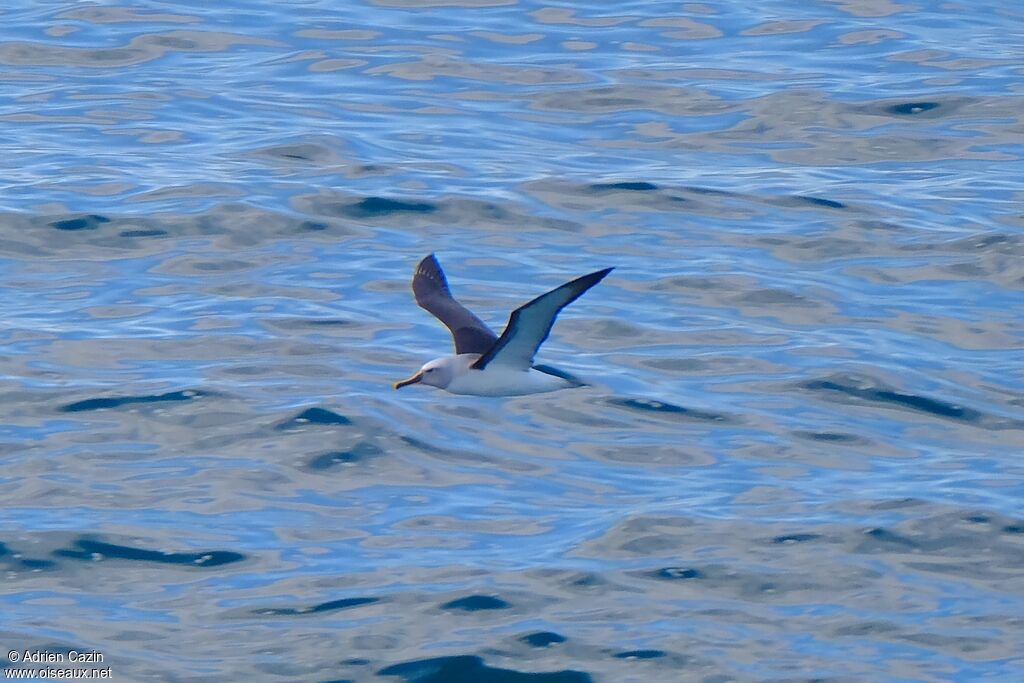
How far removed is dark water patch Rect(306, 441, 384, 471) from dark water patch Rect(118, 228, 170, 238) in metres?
4.55

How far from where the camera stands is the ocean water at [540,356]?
31.7ft

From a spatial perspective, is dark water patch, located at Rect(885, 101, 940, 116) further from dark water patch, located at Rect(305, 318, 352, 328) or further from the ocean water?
dark water patch, located at Rect(305, 318, 352, 328)

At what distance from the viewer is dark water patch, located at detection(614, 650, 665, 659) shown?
9211 millimetres

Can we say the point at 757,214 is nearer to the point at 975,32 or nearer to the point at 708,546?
the point at 708,546

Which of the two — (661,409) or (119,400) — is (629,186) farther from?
(119,400)

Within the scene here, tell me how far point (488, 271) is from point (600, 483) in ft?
13.2

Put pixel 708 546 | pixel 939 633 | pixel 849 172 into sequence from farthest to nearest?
pixel 849 172, pixel 708 546, pixel 939 633

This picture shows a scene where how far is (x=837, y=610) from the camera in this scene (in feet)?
32.2

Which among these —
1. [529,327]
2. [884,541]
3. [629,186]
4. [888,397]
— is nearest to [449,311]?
[529,327]

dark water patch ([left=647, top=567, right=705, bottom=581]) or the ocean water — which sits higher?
the ocean water

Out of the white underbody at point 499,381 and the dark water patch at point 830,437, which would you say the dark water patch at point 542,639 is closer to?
the white underbody at point 499,381

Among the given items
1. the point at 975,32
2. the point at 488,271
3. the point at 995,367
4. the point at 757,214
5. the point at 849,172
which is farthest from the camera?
the point at 975,32

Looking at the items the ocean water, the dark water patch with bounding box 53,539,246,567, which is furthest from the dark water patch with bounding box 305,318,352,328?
the dark water patch with bounding box 53,539,246,567

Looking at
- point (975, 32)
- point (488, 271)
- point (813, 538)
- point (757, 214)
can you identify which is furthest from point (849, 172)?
point (813, 538)
